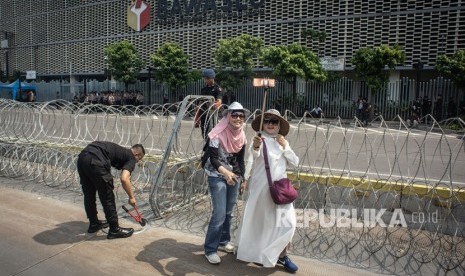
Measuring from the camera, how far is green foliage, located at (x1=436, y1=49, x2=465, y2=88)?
59.4ft

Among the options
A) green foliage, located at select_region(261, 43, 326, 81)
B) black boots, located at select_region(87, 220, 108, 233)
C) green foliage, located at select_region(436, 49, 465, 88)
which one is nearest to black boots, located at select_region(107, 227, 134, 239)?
black boots, located at select_region(87, 220, 108, 233)

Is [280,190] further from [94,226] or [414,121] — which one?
[414,121]

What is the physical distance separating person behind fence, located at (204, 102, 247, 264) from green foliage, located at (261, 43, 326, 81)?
55.9 feet

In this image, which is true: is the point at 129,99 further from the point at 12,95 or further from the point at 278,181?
the point at 278,181

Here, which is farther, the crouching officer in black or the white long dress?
the crouching officer in black

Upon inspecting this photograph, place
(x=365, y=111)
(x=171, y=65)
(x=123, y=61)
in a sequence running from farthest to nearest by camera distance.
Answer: (x=123, y=61) < (x=171, y=65) < (x=365, y=111)

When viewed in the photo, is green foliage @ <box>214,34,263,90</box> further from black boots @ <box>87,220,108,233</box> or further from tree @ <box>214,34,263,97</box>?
black boots @ <box>87,220,108,233</box>

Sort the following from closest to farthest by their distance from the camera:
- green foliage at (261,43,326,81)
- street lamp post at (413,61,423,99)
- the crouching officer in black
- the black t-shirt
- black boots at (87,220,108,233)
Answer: the crouching officer in black → the black t-shirt → black boots at (87,220,108,233) → street lamp post at (413,61,423,99) → green foliage at (261,43,326,81)

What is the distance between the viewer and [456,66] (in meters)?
18.2

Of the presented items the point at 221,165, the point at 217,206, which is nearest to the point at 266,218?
the point at 217,206

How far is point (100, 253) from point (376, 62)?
697 inches

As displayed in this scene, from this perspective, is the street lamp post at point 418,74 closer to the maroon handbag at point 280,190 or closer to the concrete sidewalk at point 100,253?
the concrete sidewalk at point 100,253

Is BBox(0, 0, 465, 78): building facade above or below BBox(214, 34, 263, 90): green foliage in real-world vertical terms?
above

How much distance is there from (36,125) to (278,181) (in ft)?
19.7
